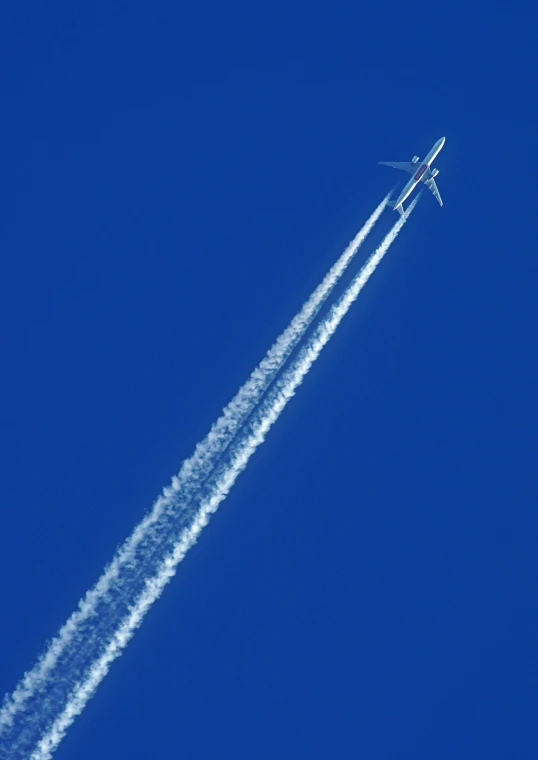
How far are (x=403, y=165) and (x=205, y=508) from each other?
19.0 m

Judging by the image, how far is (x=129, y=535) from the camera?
124 ft

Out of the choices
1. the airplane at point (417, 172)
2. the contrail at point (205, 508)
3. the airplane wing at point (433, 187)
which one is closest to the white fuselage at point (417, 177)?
the airplane at point (417, 172)

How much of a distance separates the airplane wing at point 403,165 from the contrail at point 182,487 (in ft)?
17.1

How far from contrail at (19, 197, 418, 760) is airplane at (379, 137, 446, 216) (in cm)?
392

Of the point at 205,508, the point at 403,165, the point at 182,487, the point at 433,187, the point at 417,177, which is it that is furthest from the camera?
the point at 433,187

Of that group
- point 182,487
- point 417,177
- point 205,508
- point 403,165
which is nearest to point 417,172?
point 417,177

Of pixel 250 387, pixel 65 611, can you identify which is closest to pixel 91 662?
pixel 65 611

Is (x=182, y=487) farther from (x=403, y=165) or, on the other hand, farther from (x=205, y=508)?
(x=403, y=165)

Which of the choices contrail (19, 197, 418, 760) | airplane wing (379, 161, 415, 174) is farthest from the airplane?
contrail (19, 197, 418, 760)

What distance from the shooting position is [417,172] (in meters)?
41.8

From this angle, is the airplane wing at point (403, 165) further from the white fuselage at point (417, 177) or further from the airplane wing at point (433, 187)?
the airplane wing at point (433, 187)

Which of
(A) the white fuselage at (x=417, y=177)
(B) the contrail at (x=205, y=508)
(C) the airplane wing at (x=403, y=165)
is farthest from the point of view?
(C) the airplane wing at (x=403, y=165)

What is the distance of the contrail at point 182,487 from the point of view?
3588cm

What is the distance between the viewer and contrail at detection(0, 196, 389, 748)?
118ft
